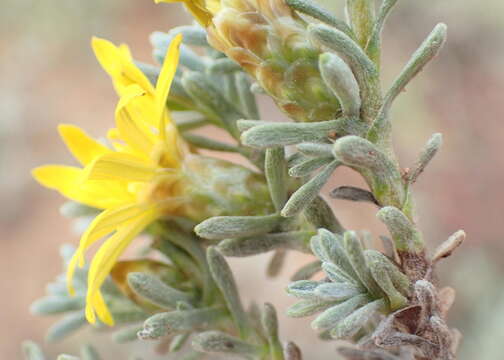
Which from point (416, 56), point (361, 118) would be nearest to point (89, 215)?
point (361, 118)

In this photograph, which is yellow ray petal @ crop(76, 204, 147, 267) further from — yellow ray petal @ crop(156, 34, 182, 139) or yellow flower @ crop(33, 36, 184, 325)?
yellow ray petal @ crop(156, 34, 182, 139)

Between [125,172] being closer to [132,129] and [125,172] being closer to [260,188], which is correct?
[132,129]

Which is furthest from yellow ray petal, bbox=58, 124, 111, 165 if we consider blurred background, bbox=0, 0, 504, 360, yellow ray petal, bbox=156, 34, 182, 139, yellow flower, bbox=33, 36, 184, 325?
blurred background, bbox=0, 0, 504, 360

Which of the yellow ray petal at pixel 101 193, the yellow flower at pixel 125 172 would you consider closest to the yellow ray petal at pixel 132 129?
the yellow flower at pixel 125 172

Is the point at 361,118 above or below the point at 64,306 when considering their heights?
above

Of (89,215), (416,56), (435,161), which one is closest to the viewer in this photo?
(416,56)

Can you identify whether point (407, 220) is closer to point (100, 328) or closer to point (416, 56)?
point (416, 56)
